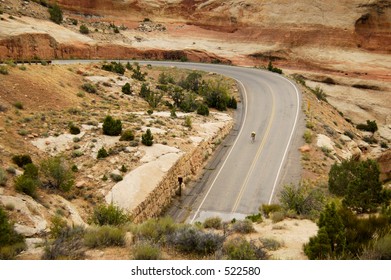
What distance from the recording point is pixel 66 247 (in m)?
11.2

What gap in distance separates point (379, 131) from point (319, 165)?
23.0m

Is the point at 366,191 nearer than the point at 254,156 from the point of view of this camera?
Yes

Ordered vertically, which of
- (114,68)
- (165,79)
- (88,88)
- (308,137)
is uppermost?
(114,68)

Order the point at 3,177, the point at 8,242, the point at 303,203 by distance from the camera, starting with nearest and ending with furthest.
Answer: the point at 8,242, the point at 3,177, the point at 303,203

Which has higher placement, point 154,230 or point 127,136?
point 154,230

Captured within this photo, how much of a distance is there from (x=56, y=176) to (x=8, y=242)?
794 centimetres

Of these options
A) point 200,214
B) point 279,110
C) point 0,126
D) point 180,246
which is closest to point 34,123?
point 0,126

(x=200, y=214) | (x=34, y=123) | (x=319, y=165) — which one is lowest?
(x=200, y=214)

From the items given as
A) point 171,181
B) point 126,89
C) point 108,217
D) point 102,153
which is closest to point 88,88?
point 126,89

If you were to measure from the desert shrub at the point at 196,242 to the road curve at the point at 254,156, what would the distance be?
11.7 metres

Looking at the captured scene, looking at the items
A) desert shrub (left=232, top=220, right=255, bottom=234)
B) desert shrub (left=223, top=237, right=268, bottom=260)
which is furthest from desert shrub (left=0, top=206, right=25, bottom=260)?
desert shrub (left=232, top=220, right=255, bottom=234)

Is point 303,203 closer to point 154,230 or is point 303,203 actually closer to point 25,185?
point 154,230

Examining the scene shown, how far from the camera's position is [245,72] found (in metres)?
55.8

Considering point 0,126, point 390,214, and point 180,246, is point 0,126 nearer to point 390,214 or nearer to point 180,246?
point 180,246
